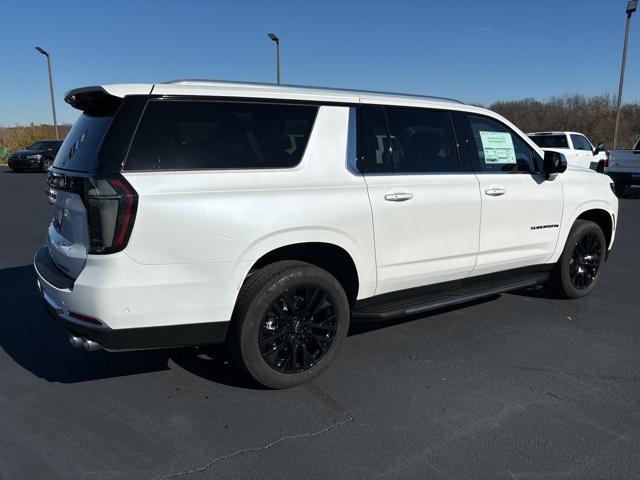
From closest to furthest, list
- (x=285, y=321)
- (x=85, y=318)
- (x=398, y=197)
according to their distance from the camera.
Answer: (x=85, y=318), (x=285, y=321), (x=398, y=197)

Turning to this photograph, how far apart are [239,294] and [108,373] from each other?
4.02ft

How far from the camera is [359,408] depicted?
3.17m

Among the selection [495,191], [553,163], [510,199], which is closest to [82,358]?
[495,191]

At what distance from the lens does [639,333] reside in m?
4.39

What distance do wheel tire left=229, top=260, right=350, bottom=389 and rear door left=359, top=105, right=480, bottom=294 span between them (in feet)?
1.52

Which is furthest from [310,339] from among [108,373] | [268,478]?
[108,373]

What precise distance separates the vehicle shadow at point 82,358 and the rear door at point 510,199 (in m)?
2.20

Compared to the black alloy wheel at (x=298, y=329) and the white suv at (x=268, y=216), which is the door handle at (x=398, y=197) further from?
the black alloy wheel at (x=298, y=329)

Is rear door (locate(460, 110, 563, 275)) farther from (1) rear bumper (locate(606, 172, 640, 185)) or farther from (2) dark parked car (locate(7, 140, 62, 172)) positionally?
(2) dark parked car (locate(7, 140, 62, 172))

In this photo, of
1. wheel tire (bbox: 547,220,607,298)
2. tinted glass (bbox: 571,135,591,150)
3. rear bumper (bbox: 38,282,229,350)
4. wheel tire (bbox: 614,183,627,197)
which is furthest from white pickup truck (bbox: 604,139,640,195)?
rear bumper (bbox: 38,282,229,350)

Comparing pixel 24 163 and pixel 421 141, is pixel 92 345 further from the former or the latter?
pixel 24 163

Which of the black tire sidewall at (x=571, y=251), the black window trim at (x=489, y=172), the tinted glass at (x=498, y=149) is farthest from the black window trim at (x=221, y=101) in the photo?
the black tire sidewall at (x=571, y=251)

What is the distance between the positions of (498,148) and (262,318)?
8.61 feet

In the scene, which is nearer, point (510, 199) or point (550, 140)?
point (510, 199)
